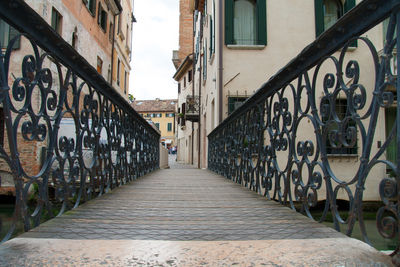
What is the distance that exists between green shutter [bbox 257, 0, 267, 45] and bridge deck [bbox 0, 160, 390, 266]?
30.5 ft

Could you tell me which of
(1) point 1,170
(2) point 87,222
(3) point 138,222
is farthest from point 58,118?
(1) point 1,170

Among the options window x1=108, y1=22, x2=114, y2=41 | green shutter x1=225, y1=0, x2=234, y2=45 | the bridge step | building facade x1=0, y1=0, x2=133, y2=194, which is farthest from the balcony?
the bridge step

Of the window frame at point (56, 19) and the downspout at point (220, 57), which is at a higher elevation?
the window frame at point (56, 19)

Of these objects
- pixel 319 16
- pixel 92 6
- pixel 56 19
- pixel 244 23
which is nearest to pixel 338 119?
pixel 244 23

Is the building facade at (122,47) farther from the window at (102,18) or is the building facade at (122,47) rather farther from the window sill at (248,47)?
the window sill at (248,47)

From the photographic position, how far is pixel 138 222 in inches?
→ 87.2

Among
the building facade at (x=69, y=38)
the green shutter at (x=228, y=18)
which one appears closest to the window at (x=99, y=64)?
the building facade at (x=69, y=38)

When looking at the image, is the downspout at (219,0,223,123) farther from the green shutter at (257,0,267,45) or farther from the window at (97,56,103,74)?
the window at (97,56,103,74)

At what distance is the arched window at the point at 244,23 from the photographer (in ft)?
37.1

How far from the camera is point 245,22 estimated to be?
11.4 m

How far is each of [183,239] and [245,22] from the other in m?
10.6

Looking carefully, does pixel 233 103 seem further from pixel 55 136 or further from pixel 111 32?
pixel 111 32

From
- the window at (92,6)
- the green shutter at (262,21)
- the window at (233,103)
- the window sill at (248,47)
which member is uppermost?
the window at (92,6)

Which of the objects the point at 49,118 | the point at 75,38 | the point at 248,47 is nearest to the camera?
the point at 49,118
